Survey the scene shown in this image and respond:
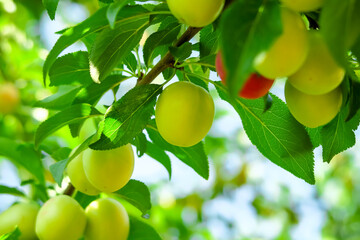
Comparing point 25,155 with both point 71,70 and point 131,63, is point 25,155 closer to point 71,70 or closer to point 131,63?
point 71,70

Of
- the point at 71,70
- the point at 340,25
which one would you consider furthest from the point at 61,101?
the point at 340,25

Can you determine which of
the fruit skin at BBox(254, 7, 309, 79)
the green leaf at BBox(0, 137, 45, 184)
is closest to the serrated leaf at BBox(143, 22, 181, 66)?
the fruit skin at BBox(254, 7, 309, 79)

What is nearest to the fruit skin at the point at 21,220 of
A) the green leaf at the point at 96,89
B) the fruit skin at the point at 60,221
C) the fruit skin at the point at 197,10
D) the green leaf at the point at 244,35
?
the fruit skin at the point at 60,221

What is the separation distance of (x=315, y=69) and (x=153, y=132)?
64 centimetres

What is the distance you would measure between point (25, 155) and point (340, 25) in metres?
1.20

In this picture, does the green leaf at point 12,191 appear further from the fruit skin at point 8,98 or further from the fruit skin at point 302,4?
the fruit skin at point 8,98

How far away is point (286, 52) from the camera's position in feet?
2.38

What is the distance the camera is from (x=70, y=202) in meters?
1.28

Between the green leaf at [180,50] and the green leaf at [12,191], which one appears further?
the green leaf at [12,191]

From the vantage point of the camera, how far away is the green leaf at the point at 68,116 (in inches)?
Answer: 47.9

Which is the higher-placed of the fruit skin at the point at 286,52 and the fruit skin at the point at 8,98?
the fruit skin at the point at 286,52

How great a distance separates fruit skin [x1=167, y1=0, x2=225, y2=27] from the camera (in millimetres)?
824

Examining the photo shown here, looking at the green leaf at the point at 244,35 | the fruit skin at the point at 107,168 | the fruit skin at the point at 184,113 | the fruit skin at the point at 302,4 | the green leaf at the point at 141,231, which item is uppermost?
the green leaf at the point at 244,35

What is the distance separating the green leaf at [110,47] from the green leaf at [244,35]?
339mm
